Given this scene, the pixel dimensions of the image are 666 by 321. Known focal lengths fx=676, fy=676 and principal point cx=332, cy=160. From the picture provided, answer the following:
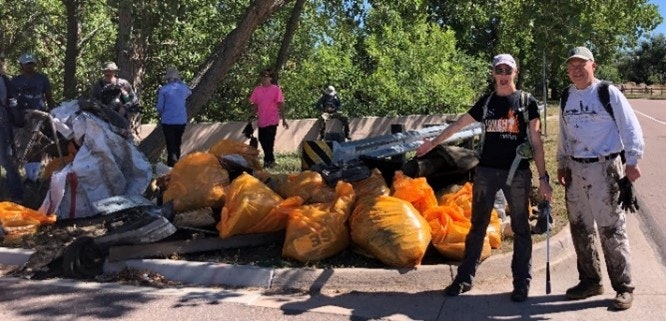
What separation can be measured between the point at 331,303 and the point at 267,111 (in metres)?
6.58

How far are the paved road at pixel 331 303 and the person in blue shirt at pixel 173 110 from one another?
3945mm

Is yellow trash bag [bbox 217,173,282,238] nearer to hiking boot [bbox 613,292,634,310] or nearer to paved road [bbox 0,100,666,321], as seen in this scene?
paved road [bbox 0,100,666,321]

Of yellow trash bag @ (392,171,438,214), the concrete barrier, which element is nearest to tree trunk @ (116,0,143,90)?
the concrete barrier

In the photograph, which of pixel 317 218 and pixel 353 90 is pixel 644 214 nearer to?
pixel 317 218

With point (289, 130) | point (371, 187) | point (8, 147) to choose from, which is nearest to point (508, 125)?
point (371, 187)

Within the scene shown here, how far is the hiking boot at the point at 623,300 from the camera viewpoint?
4.66 metres

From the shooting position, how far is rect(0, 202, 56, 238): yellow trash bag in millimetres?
6691

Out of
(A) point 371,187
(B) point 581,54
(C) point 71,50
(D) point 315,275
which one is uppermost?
(C) point 71,50

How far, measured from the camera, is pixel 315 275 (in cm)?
530

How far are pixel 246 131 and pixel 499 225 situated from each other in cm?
613

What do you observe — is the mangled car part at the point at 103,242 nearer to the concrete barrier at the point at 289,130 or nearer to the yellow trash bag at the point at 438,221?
the yellow trash bag at the point at 438,221

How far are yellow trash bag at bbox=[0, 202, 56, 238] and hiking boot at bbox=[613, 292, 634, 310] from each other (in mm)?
5375

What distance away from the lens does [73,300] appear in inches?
200

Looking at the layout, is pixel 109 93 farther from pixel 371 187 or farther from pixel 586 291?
pixel 586 291
